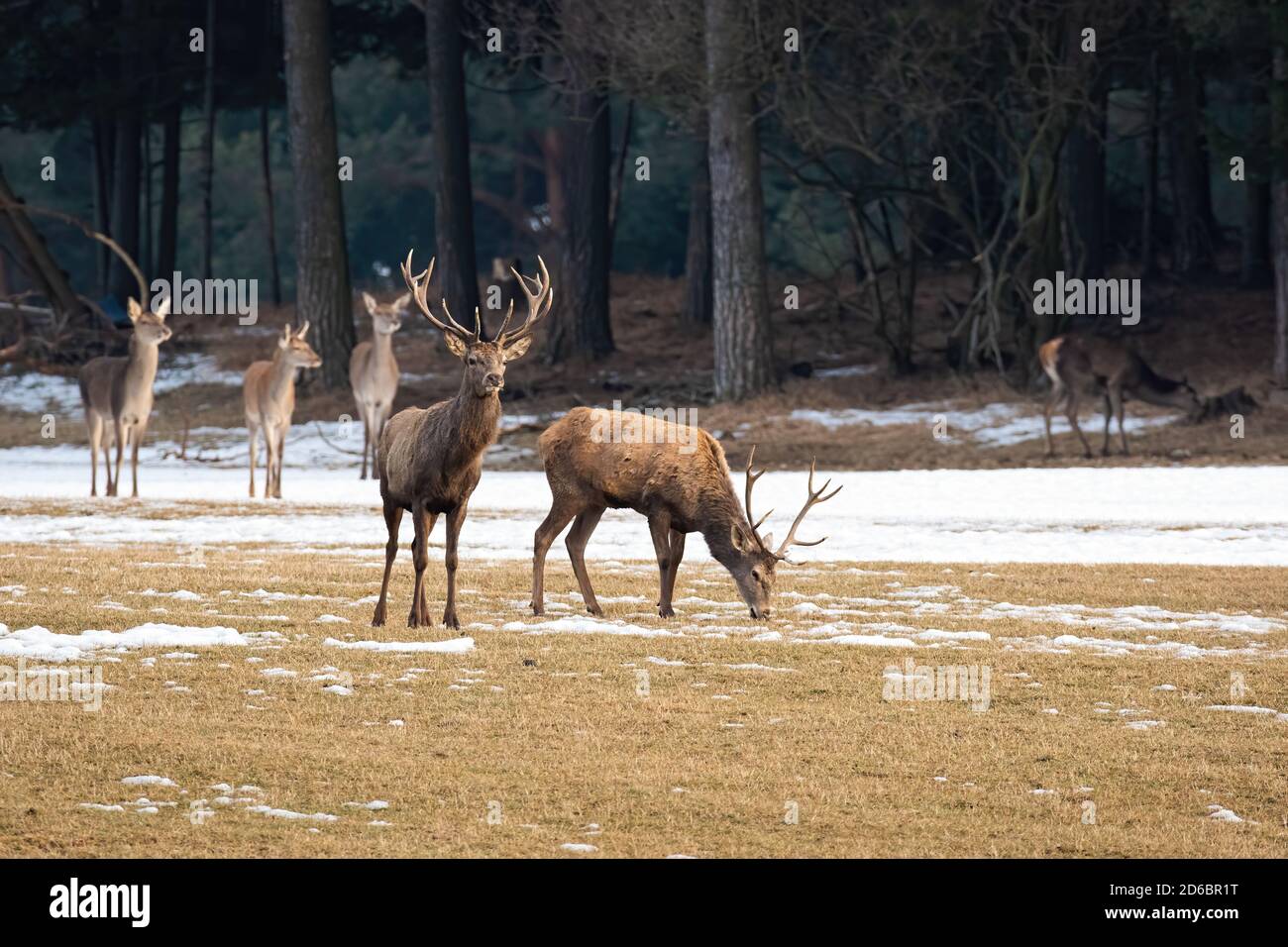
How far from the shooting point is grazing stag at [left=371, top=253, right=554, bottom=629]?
37.6 feet

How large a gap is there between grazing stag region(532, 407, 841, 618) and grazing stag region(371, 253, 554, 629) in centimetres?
76

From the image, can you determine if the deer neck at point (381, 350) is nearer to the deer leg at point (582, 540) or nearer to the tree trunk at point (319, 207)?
the tree trunk at point (319, 207)

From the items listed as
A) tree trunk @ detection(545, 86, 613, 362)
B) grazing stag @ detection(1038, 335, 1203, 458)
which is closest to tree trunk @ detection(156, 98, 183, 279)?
tree trunk @ detection(545, 86, 613, 362)

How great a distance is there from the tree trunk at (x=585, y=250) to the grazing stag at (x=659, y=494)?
857 inches

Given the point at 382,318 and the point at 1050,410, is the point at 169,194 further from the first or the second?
the point at 1050,410

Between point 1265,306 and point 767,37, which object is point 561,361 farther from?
point 1265,306

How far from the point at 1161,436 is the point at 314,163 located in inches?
585

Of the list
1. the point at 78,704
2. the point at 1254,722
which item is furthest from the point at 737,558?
the point at 78,704

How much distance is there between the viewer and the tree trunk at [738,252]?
29141mm

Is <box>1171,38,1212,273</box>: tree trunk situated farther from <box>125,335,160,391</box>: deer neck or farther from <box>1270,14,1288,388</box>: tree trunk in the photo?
<box>125,335,160,391</box>: deer neck

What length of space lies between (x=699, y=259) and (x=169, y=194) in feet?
36.4

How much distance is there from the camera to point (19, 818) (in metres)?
7.37

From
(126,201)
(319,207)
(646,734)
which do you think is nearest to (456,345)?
(646,734)

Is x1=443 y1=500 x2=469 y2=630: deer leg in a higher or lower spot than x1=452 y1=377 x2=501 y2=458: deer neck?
lower
